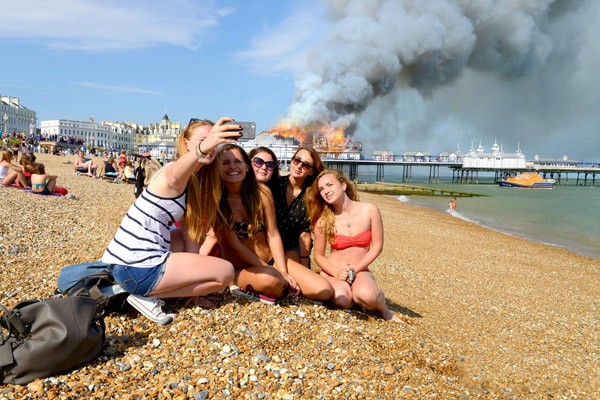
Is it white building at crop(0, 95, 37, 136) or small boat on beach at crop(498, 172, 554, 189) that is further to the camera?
white building at crop(0, 95, 37, 136)

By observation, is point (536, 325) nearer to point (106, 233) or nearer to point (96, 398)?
point (96, 398)

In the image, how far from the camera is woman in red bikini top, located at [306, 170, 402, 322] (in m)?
4.48

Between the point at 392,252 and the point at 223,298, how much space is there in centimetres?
722

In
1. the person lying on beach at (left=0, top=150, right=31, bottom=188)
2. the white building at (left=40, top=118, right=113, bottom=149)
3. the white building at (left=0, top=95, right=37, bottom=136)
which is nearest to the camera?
the person lying on beach at (left=0, top=150, right=31, bottom=188)

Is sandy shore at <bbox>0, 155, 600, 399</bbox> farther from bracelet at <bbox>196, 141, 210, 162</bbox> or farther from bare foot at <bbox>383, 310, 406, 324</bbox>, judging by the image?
bracelet at <bbox>196, 141, 210, 162</bbox>

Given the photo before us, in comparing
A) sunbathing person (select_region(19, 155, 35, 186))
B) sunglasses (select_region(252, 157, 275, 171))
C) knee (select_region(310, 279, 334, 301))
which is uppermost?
sunglasses (select_region(252, 157, 275, 171))

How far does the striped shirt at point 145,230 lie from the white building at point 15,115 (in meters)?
112

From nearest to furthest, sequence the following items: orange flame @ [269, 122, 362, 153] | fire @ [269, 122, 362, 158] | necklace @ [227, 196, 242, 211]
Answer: necklace @ [227, 196, 242, 211] < fire @ [269, 122, 362, 158] < orange flame @ [269, 122, 362, 153]

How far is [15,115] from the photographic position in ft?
349

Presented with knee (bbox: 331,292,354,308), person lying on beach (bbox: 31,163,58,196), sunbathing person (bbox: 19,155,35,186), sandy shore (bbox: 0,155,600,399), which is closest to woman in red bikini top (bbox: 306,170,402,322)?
knee (bbox: 331,292,354,308)

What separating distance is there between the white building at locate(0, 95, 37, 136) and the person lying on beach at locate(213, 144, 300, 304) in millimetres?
111081

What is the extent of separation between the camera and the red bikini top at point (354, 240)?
4605 millimetres

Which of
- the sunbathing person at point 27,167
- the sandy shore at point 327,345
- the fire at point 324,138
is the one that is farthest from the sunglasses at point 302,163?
the fire at point 324,138

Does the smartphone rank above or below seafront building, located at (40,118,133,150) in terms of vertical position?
below
